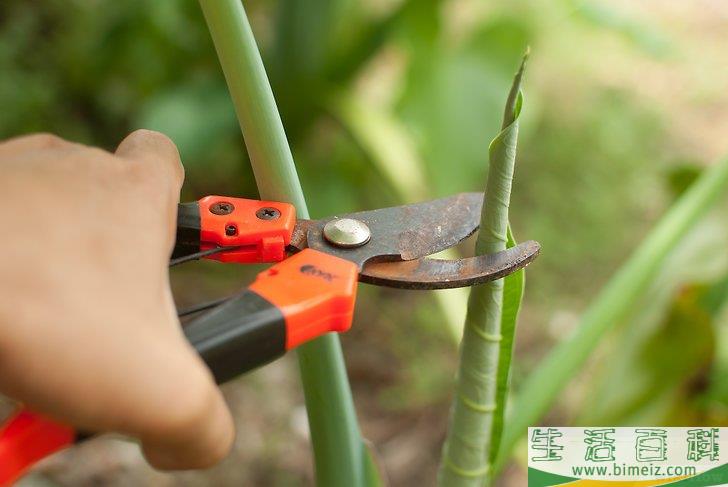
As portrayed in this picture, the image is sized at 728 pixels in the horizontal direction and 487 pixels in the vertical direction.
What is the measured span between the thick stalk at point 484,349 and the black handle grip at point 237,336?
127 mm

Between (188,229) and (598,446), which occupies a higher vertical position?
(188,229)

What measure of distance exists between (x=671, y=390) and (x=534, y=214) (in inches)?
19.4

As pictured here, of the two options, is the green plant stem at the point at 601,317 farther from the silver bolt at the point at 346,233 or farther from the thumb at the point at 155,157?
the thumb at the point at 155,157

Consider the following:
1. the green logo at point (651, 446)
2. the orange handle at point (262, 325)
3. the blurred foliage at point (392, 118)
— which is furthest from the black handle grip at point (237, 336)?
the blurred foliage at point (392, 118)

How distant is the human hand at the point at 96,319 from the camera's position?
0.83 feet

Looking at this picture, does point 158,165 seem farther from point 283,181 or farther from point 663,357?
point 663,357

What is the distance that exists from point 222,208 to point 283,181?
4cm

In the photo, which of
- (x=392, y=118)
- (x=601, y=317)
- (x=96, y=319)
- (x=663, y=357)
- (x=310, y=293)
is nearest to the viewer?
(x=96, y=319)

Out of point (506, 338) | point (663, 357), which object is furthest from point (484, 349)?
point (663, 357)

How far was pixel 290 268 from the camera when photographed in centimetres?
39

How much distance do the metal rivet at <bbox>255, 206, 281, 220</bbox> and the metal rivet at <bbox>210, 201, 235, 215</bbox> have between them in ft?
0.05

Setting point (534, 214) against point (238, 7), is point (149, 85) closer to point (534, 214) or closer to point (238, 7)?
point (534, 214)

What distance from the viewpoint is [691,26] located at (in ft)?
5.02

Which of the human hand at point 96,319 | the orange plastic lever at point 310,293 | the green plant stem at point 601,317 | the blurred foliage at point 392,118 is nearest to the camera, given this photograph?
the human hand at point 96,319
